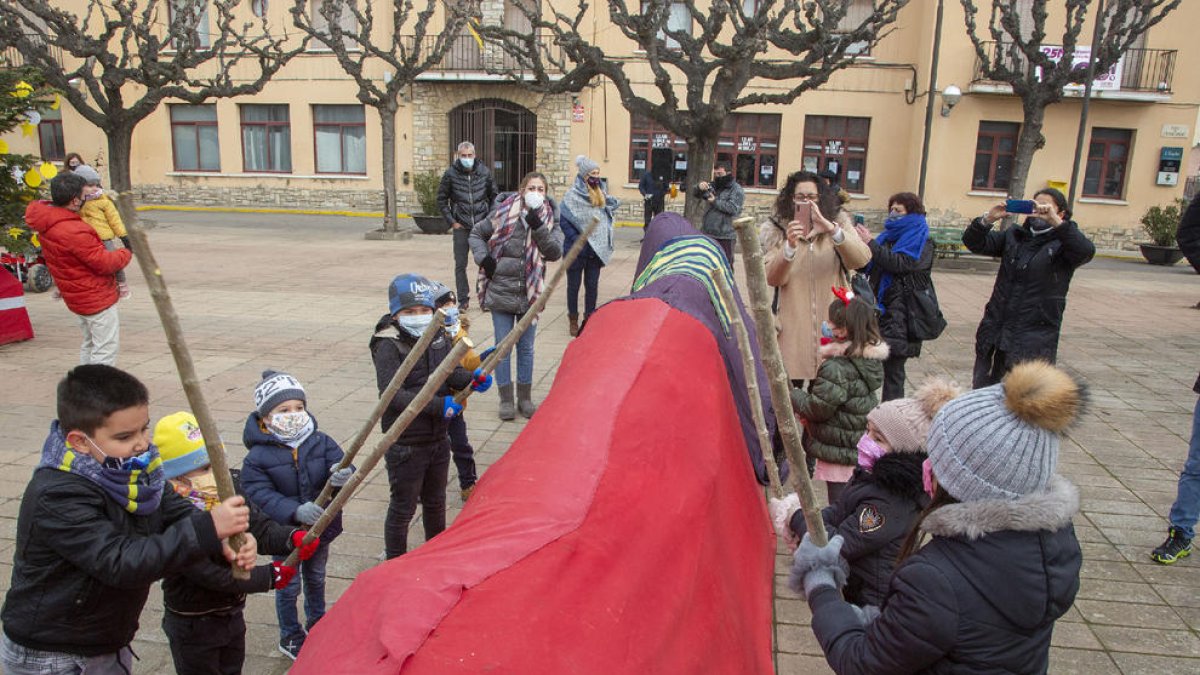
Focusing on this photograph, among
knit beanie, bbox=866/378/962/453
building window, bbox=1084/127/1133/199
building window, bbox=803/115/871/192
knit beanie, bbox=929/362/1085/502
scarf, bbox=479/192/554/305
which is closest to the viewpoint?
knit beanie, bbox=929/362/1085/502

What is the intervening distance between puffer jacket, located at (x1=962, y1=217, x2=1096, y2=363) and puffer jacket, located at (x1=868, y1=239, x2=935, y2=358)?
0.50 meters

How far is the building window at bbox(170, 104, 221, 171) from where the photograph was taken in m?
27.1

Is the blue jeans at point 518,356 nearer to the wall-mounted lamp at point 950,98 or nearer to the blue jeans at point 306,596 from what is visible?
the blue jeans at point 306,596

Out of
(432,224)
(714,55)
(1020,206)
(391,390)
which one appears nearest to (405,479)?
(391,390)

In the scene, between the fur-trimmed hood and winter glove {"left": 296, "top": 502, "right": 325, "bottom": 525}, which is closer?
the fur-trimmed hood

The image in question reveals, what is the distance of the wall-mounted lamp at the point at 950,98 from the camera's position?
20.9 m

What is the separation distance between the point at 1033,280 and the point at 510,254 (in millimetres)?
3618

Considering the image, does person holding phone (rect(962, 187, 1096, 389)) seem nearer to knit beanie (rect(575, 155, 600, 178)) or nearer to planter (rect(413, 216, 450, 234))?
knit beanie (rect(575, 155, 600, 178))

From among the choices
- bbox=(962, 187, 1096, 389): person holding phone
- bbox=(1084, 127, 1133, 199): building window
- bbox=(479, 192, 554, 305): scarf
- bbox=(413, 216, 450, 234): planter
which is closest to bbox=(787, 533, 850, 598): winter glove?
bbox=(962, 187, 1096, 389): person holding phone

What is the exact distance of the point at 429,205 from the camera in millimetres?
22016

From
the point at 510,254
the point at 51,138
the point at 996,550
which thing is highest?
the point at 51,138

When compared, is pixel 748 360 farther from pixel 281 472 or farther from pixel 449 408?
pixel 281 472

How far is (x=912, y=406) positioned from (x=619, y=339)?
1116 mm

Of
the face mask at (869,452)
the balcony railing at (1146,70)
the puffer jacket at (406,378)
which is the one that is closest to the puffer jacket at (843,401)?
the face mask at (869,452)
